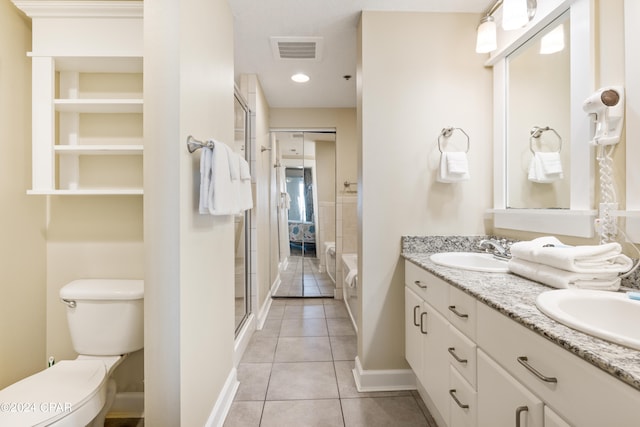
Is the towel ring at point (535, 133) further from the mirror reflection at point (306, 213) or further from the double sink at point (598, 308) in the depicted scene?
the mirror reflection at point (306, 213)

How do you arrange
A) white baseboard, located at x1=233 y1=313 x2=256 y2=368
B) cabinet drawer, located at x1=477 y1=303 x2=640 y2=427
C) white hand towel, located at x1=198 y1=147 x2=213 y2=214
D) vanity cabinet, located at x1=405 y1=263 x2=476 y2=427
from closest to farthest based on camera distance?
cabinet drawer, located at x1=477 y1=303 x2=640 y2=427, vanity cabinet, located at x1=405 y1=263 x2=476 y2=427, white hand towel, located at x1=198 y1=147 x2=213 y2=214, white baseboard, located at x1=233 y1=313 x2=256 y2=368

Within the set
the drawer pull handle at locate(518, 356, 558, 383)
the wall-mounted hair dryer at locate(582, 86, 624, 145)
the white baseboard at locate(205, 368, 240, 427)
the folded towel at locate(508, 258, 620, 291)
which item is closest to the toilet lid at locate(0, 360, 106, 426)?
the white baseboard at locate(205, 368, 240, 427)

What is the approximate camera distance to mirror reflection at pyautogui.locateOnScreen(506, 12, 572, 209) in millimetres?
1396

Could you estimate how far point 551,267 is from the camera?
1069mm

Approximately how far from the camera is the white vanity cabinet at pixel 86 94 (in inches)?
54.1

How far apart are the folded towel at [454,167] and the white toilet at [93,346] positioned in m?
1.85

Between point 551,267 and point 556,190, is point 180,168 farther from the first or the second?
point 556,190

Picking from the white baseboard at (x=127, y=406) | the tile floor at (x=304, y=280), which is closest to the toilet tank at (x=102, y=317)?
the white baseboard at (x=127, y=406)

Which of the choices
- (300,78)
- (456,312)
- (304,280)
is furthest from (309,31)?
(304,280)

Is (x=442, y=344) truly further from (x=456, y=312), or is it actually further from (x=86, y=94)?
(x=86, y=94)

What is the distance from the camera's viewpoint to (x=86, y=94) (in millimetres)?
1566

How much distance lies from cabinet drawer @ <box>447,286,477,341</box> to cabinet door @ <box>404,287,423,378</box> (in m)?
0.34

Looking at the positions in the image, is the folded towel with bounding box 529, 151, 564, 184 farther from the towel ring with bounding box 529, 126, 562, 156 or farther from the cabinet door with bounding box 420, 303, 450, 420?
the cabinet door with bounding box 420, 303, 450, 420

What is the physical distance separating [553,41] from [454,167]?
775mm
